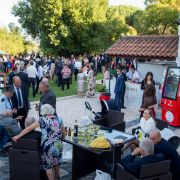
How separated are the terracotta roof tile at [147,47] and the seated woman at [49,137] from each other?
8.13 m

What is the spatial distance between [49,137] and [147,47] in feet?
30.4

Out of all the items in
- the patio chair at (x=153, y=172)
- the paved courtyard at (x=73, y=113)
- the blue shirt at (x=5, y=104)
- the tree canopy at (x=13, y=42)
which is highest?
the tree canopy at (x=13, y=42)

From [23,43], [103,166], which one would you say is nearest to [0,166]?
[103,166]

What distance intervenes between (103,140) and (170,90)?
4.94 meters

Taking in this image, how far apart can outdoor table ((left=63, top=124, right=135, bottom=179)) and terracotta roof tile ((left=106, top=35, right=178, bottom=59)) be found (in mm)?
7002

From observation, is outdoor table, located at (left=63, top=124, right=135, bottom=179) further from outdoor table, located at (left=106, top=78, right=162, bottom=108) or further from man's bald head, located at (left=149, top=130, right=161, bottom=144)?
outdoor table, located at (left=106, top=78, right=162, bottom=108)

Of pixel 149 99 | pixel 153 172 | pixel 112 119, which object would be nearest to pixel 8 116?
pixel 112 119

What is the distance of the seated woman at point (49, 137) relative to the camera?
205 inches

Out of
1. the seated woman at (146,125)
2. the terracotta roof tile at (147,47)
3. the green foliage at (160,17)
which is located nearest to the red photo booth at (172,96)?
the terracotta roof tile at (147,47)

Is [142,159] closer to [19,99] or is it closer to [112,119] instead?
[112,119]

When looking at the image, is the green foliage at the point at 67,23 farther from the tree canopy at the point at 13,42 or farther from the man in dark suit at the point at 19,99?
the man in dark suit at the point at 19,99

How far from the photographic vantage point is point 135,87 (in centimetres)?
1254

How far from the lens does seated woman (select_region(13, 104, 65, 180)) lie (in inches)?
205

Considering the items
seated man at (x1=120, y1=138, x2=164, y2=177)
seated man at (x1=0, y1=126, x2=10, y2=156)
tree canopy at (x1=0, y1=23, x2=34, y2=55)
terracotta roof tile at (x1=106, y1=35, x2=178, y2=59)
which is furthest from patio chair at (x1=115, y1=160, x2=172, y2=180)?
tree canopy at (x1=0, y1=23, x2=34, y2=55)
